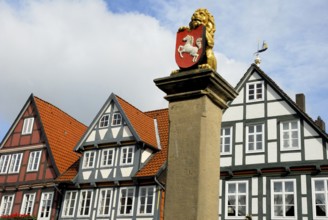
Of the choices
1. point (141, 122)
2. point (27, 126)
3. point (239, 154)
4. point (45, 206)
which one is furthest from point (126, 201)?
point (27, 126)

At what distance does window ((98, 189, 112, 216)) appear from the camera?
19.3 meters

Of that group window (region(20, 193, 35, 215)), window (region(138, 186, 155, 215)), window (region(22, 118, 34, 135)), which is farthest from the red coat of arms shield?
window (region(22, 118, 34, 135))

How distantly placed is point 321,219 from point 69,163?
43.5 feet

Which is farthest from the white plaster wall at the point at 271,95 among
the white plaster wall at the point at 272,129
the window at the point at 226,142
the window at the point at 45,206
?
the window at the point at 45,206

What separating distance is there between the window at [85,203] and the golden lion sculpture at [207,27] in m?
16.0

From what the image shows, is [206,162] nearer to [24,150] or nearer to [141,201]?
[141,201]

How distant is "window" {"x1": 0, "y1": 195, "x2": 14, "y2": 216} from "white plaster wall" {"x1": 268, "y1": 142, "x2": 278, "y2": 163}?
13.7 m

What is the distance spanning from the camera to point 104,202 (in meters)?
19.5

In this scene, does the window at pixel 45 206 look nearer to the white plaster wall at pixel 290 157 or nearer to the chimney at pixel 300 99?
the white plaster wall at pixel 290 157

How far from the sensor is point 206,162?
4.67 metres

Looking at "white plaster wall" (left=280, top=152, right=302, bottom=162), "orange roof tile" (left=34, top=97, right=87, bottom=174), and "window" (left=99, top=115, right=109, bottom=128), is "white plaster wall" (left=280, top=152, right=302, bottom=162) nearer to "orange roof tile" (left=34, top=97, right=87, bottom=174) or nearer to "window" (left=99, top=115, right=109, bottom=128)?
"window" (left=99, top=115, right=109, bottom=128)

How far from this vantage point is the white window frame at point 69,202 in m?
20.3

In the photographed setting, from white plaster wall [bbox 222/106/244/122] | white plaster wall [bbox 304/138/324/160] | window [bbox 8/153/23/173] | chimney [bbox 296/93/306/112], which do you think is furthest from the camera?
window [bbox 8/153/23/173]

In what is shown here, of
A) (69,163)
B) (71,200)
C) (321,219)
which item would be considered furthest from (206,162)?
(69,163)
